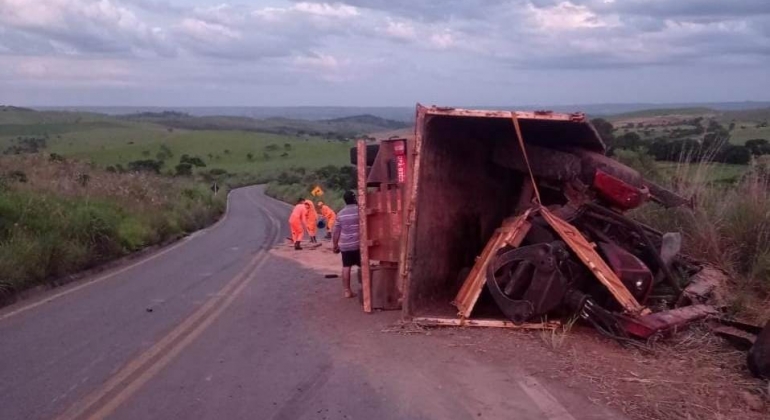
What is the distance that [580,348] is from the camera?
32.0 ft

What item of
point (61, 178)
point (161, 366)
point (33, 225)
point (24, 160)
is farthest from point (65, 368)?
point (24, 160)

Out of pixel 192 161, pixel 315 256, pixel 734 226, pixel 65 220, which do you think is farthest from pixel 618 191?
pixel 192 161

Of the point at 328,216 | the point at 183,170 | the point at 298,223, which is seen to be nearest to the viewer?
the point at 298,223

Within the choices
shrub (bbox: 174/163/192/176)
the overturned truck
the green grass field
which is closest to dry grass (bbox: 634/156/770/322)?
the overturned truck

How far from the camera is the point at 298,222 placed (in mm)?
24828

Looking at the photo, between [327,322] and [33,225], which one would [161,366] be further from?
[33,225]

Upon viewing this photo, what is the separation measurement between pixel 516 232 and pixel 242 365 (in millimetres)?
3691

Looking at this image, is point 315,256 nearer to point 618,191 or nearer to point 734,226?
point 734,226

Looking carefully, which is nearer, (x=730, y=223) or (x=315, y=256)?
(x=730, y=223)

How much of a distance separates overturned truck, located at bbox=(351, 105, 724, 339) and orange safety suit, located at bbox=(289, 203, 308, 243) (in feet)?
36.9

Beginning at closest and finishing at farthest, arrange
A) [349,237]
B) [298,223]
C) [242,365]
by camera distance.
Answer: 1. [242,365]
2. [349,237]
3. [298,223]

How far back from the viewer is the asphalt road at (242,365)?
7.69 metres

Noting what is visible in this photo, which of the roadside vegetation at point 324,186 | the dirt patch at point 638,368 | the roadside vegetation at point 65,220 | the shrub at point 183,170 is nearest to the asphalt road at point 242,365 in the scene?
the dirt patch at point 638,368

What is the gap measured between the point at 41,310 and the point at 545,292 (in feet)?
23.6
